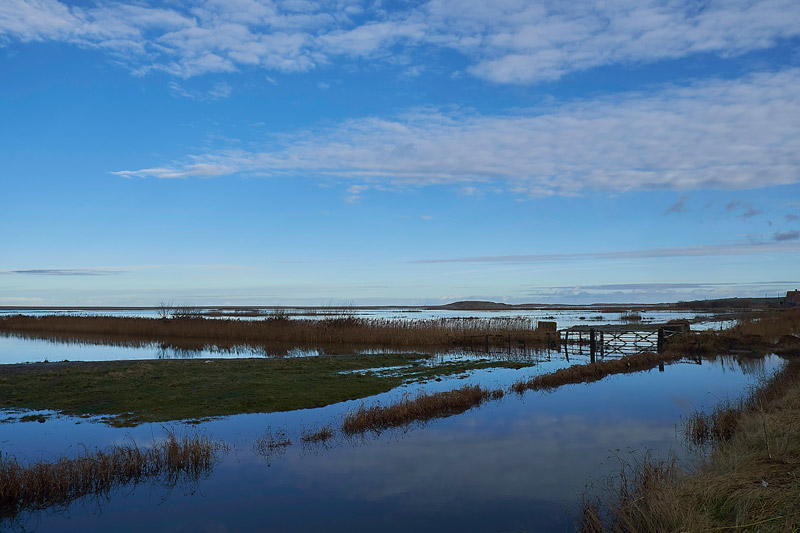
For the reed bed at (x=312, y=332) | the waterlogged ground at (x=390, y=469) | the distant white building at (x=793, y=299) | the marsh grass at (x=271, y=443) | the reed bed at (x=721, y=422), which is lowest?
the waterlogged ground at (x=390, y=469)

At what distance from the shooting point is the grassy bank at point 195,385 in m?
16.4

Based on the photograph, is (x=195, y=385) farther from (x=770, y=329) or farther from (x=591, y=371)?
(x=770, y=329)

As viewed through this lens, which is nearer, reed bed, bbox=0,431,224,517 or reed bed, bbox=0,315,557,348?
reed bed, bbox=0,431,224,517

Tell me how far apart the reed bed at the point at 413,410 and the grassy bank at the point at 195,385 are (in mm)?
2953

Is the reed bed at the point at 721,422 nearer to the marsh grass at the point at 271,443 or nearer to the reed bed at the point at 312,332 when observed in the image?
the marsh grass at the point at 271,443

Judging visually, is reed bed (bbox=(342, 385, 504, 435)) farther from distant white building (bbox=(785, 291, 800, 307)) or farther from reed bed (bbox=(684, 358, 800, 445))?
distant white building (bbox=(785, 291, 800, 307))

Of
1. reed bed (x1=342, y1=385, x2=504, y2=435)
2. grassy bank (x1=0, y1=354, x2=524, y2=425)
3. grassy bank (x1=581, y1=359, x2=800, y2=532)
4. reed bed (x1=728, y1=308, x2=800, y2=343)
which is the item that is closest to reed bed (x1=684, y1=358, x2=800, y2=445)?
grassy bank (x1=581, y1=359, x2=800, y2=532)

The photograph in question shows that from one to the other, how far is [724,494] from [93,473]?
10.3m

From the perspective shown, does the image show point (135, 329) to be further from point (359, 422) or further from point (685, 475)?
point (685, 475)

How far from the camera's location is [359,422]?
Answer: 14328mm

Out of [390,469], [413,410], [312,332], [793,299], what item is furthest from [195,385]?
[793,299]

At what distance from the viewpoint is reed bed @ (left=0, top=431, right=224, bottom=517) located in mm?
9078

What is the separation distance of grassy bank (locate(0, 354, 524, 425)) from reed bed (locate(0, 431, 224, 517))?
13.4ft

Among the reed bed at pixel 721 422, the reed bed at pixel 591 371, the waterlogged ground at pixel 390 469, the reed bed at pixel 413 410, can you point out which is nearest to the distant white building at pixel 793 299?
the reed bed at pixel 591 371
